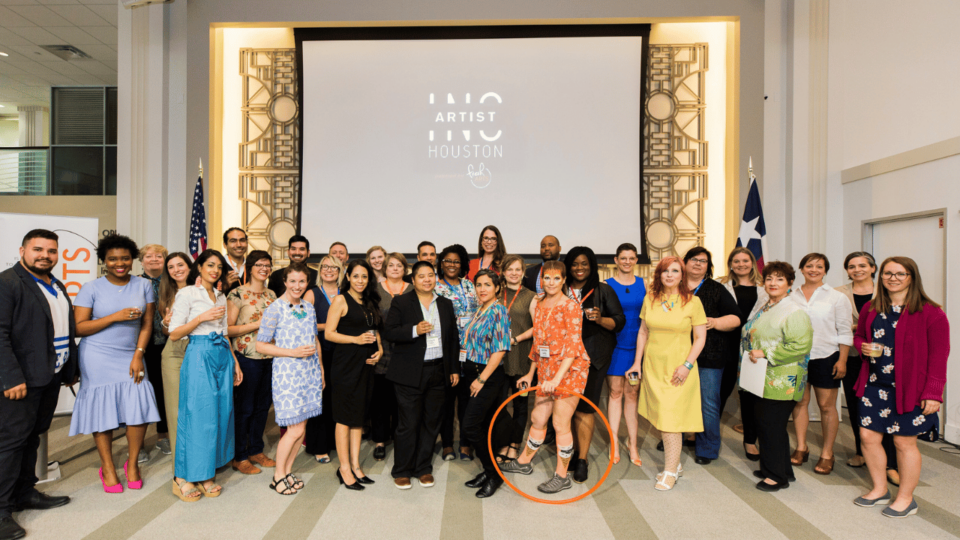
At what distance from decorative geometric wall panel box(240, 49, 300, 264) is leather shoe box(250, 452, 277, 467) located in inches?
139

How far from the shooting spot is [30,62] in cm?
786

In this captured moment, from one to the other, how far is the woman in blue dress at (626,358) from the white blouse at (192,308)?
2.94 metres

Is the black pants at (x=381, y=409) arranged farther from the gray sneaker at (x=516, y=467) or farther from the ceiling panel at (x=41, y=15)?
the ceiling panel at (x=41, y=15)

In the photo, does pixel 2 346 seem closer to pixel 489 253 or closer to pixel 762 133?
pixel 489 253

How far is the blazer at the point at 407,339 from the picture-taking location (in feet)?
10.6

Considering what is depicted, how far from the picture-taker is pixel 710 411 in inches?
150

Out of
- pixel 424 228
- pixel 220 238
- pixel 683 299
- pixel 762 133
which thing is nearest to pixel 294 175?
pixel 220 238

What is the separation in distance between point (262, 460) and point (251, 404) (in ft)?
1.57

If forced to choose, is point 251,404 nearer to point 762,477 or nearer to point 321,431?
point 321,431

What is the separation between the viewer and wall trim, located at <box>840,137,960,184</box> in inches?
173

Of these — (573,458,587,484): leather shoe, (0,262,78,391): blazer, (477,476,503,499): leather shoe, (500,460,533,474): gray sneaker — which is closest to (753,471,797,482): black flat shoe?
(573,458,587,484): leather shoe

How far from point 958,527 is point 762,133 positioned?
473cm

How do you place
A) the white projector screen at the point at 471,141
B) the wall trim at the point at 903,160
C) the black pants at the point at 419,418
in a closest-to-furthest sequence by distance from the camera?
the black pants at the point at 419,418
the wall trim at the point at 903,160
the white projector screen at the point at 471,141

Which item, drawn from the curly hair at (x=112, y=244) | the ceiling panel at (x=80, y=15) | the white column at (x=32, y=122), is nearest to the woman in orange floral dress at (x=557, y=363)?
the curly hair at (x=112, y=244)
